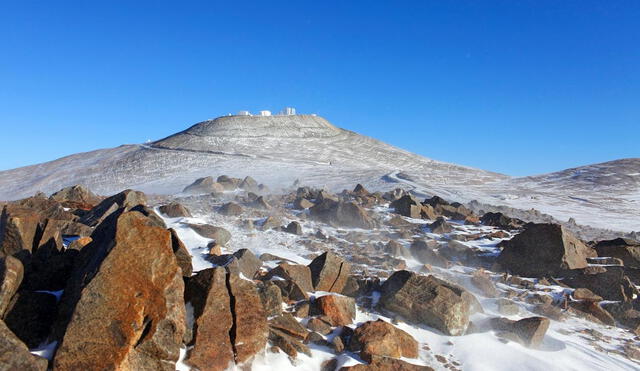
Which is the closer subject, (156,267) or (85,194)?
(156,267)

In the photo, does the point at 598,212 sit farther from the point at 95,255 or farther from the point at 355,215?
the point at 95,255

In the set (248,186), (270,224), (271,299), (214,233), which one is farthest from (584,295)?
(248,186)

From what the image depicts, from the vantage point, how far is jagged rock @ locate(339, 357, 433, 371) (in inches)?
277

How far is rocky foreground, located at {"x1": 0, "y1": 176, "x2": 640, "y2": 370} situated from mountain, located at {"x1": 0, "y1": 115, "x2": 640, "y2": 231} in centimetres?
1916

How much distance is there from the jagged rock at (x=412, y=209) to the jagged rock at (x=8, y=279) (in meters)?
17.1

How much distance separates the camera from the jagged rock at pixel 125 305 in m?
5.23

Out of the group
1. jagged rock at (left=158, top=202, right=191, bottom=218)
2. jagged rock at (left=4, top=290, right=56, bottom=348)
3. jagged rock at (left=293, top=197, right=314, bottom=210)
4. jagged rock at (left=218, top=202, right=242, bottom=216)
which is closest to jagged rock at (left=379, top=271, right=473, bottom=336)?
jagged rock at (left=4, top=290, right=56, bottom=348)

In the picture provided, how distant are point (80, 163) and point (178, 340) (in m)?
60.2

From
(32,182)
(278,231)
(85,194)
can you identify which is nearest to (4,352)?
(278,231)

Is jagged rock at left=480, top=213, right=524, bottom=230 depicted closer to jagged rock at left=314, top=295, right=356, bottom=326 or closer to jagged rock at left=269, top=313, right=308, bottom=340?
jagged rock at left=314, top=295, right=356, bottom=326

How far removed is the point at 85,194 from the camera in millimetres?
18031

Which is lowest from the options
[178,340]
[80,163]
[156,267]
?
[178,340]

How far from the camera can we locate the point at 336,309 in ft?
28.9

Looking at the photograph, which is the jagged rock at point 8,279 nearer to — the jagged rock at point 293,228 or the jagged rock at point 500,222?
the jagged rock at point 293,228
